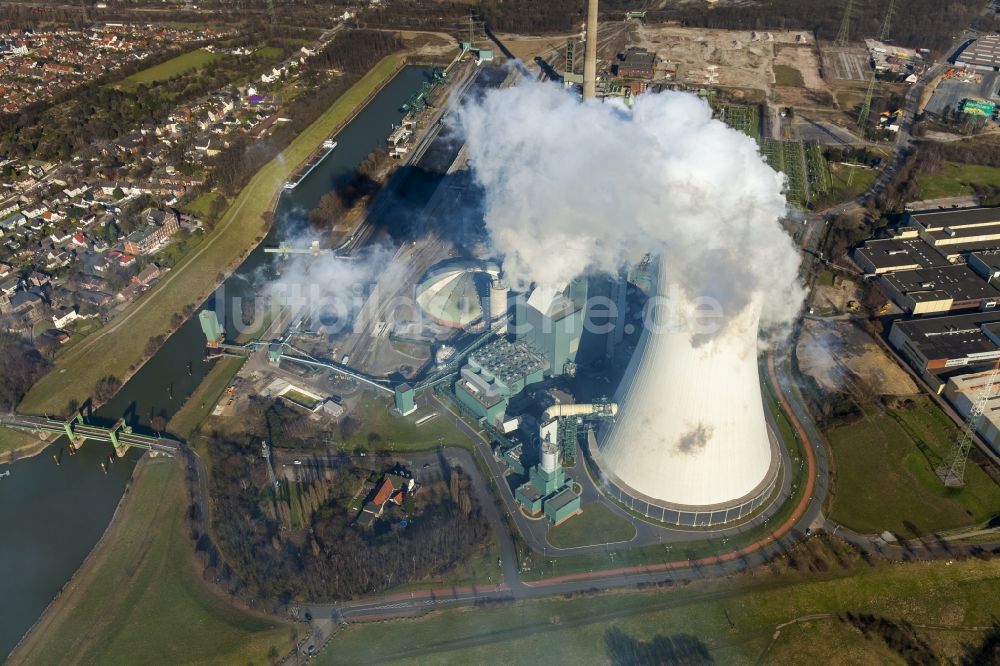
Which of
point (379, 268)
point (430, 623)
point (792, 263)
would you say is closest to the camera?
point (430, 623)

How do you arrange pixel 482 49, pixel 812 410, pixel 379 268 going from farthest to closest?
pixel 482 49
pixel 379 268
pixel 812 410

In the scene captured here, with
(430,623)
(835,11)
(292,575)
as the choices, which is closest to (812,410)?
(430,623)

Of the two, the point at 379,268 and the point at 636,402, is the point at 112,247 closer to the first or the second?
the point at 379,268

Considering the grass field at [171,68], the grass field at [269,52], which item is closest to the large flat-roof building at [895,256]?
the grass field at [269,52]

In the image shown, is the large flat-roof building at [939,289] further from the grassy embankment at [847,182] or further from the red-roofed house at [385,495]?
the red-roofed house at [385,495]

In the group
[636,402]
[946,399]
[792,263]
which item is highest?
[792,263]

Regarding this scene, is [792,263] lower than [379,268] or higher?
higher
